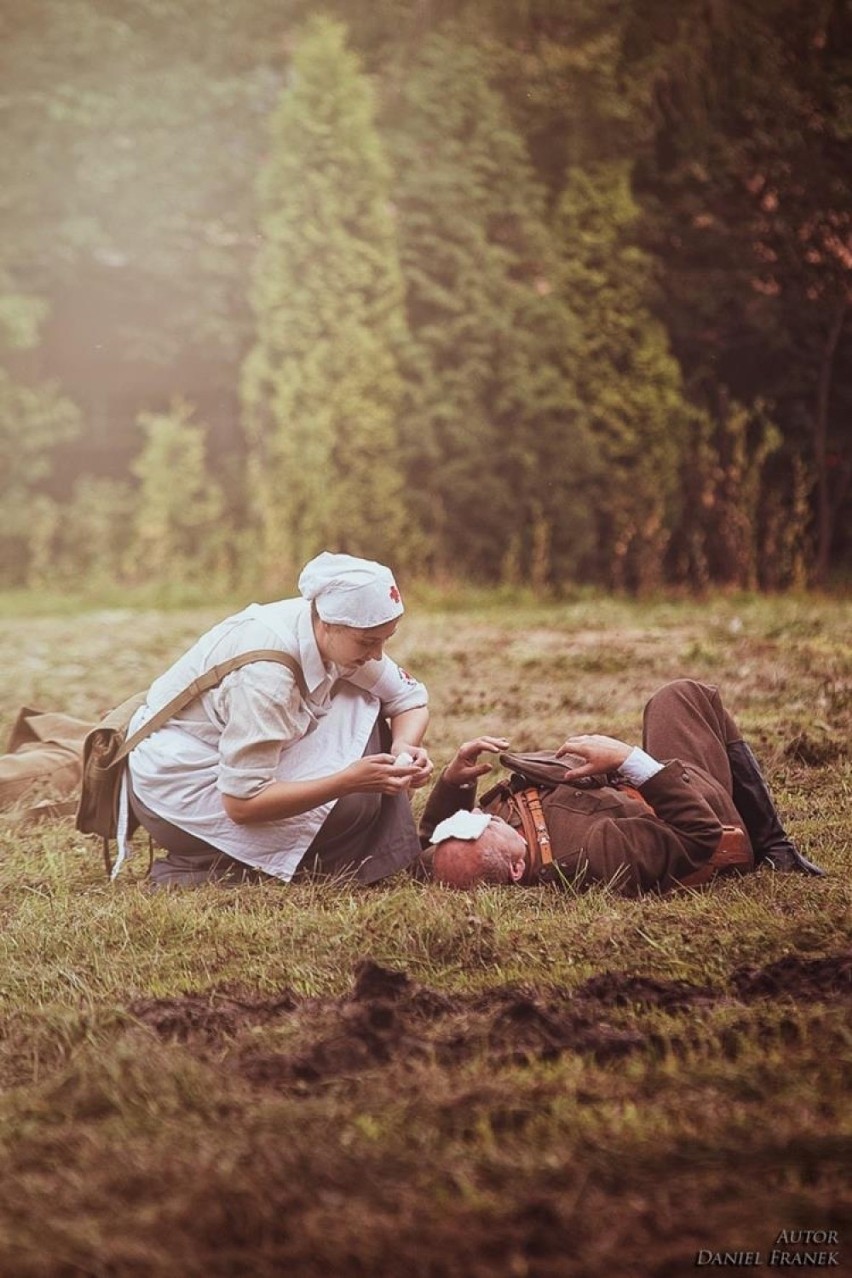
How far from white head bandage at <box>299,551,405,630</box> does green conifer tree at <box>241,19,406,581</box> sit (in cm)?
840

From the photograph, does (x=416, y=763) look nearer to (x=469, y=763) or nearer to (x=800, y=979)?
(x=469, y=763)

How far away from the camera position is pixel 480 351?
500 inches

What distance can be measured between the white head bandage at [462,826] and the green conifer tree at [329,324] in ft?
27.3

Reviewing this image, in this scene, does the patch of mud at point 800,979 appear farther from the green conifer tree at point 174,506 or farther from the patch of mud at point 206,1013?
the green conifer tree at point 174,506

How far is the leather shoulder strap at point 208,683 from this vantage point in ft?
13.3

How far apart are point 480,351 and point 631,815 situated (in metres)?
9.02

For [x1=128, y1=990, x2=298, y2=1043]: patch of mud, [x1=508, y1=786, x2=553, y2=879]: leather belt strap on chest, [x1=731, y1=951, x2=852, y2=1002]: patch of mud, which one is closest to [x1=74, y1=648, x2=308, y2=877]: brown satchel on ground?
[x1=508, y1=786, x2=553, y2=879]: leather belt strap on chest

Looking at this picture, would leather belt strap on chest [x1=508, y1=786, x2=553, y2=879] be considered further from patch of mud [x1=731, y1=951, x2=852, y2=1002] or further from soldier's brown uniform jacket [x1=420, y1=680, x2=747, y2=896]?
patch of mud [x1=731, y1=951, x2=852, y2=1002]

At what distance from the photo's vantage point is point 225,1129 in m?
2.49

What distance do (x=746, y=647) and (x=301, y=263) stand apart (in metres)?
6.36

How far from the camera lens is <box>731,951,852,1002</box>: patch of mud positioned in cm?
306

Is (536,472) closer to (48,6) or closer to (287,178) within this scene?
(287,178)

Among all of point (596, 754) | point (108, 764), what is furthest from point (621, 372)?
point (108, 764)

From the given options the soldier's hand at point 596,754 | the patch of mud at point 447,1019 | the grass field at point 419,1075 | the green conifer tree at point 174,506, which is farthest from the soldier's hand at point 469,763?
the green conifer tree at point 174,506
